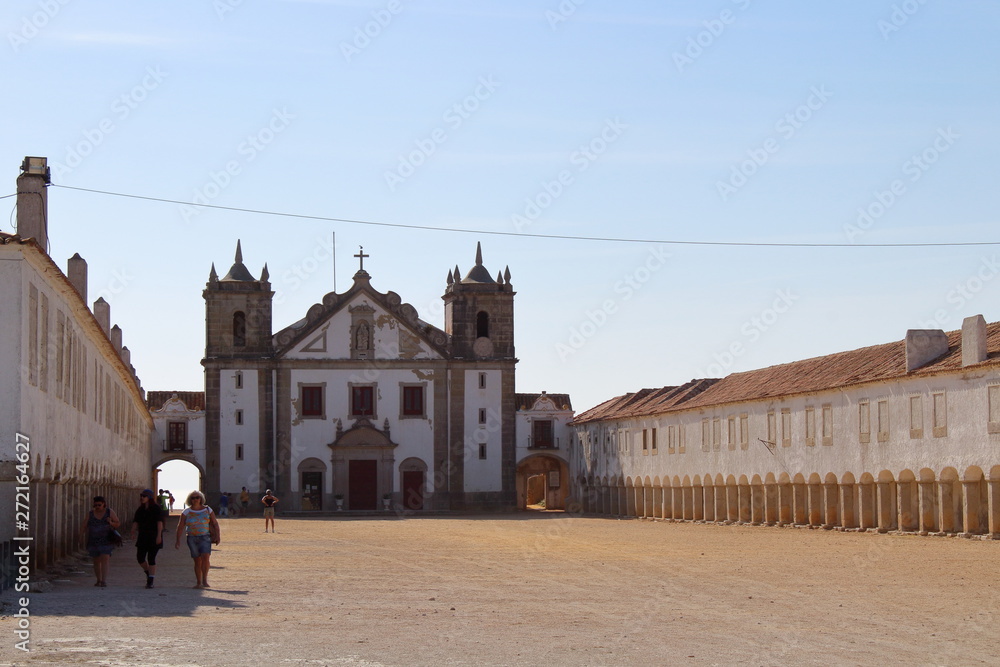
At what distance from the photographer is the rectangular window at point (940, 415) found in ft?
109

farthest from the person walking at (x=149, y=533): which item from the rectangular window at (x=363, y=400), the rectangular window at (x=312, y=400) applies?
the rectangular window at (x=363, y=400)

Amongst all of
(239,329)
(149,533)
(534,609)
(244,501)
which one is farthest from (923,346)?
(239,329)

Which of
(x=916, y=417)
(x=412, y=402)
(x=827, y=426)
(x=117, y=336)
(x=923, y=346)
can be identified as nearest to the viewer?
(x=916, y=417)

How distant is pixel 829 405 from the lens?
129 ft

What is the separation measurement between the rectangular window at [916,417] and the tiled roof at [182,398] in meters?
35.5

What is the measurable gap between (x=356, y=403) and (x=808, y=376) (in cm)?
2239

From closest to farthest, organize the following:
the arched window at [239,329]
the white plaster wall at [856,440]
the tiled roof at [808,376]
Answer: the white plaster wall at [856,440] → the tiled roof at [808,376] → the arched window at [239,329]

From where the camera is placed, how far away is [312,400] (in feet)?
194

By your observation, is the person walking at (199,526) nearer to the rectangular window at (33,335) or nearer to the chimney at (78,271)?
the rectangular window at (33,335)

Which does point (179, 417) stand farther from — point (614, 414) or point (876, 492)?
point (876, 492)

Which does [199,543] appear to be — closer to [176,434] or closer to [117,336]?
[117,336]

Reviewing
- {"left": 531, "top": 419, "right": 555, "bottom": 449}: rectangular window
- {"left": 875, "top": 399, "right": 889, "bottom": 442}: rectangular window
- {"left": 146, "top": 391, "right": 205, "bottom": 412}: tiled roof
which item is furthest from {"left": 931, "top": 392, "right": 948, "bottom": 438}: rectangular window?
{"left": 146, "top": 391, "right": 205, "bottom": 412}: tiled roof

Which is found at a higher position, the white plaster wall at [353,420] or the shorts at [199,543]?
the white plaster wall at [353,420]

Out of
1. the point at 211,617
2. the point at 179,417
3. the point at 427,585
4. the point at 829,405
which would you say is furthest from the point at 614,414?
the point at 211,617
